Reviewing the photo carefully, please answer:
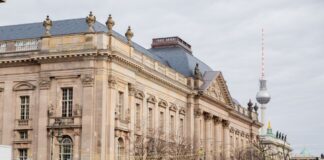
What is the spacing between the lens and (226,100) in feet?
353

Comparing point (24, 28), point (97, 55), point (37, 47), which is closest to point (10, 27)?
point (24, 28)

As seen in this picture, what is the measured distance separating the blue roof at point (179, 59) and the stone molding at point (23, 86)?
3086 cm

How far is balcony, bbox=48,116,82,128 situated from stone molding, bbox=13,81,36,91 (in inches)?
166

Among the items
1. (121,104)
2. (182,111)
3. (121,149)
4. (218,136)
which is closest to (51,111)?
(121,104)

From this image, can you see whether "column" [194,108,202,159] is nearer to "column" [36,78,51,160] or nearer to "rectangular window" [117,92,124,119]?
"rectangular window" [117,92,124,119]

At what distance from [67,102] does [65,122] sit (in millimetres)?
2234

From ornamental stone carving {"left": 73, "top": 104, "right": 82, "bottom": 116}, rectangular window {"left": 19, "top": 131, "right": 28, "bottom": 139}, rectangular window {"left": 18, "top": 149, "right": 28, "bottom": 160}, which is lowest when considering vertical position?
rectangular window {"left": 18, "top": 149, "right": 28, "bottom": 160}

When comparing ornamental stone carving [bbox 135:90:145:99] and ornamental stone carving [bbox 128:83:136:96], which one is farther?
ornamental stone carving [bbox 135:90:145:99]

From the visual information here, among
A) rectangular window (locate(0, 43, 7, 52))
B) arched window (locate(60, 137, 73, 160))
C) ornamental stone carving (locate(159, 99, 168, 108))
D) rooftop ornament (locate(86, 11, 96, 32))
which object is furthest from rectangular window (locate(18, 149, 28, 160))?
ornamental stone carving (locate(159, 99, 168, 108))

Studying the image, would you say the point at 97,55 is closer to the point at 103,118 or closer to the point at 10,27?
the point at 103,118

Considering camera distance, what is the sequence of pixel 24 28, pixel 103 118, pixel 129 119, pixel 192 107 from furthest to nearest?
pixel 192 107 < pixel 24 28 < pixel 129 119 < pixel 103 118

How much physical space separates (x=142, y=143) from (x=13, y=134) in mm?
12615

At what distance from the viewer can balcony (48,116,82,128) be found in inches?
2729

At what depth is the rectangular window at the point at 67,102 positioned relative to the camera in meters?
70.6
